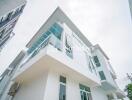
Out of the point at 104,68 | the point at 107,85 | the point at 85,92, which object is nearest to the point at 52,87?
the point at 85,92

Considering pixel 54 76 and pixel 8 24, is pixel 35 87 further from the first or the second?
pixel 8 24

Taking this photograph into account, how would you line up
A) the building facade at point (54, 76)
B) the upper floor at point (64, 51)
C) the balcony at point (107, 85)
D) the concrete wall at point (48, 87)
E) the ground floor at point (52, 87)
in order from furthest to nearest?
1. the balcony at point (107, 85)
2. the upper floor at point (64, 51)
3. the building facade at point (54, 76)
4. the ground floor at point (52, 87)
5. the concrete wall at point (48, 87)

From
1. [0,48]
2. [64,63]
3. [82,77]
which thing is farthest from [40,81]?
[0,48]

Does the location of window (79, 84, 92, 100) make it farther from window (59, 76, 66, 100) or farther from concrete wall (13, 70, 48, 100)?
concrete wall (13, 70, 48, 100)

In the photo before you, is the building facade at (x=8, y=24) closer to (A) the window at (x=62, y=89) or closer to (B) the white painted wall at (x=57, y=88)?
(B) the white painted wall at (x=57, y=88)

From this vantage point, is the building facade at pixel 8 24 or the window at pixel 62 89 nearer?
the window at pixel 62 89

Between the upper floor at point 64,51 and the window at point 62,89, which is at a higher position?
the upper floor at point 64,51

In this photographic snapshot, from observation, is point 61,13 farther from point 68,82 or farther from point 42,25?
point 68,82

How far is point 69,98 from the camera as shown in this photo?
27.8ft

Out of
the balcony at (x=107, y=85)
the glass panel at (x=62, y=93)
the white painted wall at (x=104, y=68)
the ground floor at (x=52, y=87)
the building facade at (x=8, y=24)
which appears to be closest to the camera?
the ground floor at (x=52, y=87)

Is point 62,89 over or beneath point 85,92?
beneath

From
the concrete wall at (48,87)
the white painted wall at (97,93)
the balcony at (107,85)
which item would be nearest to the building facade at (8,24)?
the concrete wall at (48,87)

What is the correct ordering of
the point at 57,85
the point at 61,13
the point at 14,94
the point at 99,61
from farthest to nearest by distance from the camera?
the point at 99,61
the point at 61,13
the point at 14,94
the point at 57,85

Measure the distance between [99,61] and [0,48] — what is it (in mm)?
13669
